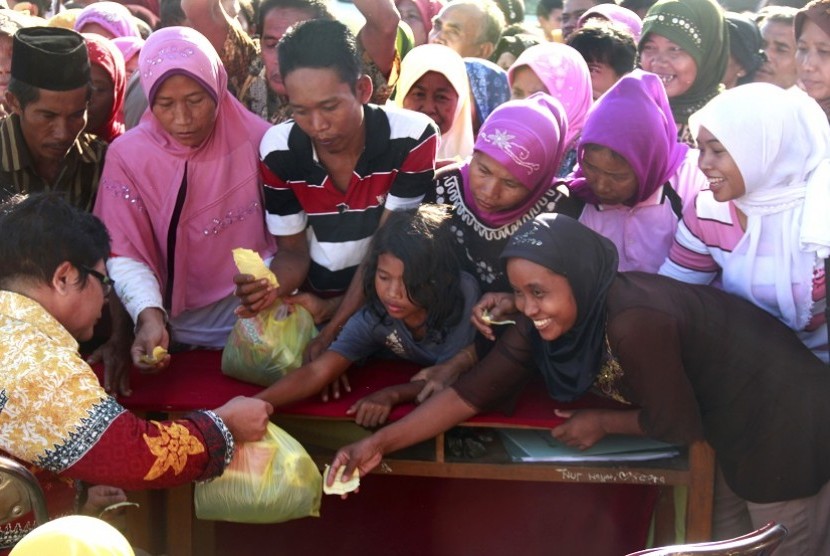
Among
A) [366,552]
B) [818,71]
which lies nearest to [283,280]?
[366,552]

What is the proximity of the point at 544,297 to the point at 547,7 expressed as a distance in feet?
17.4

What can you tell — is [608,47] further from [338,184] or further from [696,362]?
[696,362]

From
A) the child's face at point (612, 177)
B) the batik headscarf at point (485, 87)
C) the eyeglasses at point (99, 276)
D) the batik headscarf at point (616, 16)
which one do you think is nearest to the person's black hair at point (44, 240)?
the eyeglasses at point (99, 276)

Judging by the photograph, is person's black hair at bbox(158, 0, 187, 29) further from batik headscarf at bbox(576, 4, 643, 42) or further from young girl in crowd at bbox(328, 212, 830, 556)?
young girl in crowd at bbox(328, 212, 830, 556)

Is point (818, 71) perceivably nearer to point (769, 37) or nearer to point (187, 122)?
point (769, 37)

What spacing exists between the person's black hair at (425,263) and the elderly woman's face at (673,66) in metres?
1.57

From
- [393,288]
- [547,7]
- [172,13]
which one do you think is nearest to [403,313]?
[393,288]

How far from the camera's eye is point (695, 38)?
420 cm

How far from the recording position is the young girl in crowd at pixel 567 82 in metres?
4.05

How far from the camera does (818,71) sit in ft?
12.1

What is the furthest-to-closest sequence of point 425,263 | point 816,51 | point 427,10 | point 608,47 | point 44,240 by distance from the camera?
point 427,10 → point 608,47 → point 816,51 → point 425,263 → point 44,240

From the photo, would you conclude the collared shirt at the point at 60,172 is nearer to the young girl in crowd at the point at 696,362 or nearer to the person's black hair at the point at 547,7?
the young girl in crowd at the point at 696,362

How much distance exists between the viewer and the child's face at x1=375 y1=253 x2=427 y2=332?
301 cm

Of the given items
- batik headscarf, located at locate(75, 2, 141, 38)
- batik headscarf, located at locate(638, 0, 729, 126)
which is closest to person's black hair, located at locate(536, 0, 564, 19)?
batik headscarf, located at locate(638, 0, 729, 126)
